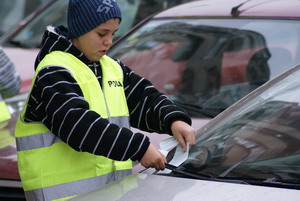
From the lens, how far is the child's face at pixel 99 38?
3117 millimetres

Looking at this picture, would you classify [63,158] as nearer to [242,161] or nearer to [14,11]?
[242,161]

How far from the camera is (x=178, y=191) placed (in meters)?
2.67

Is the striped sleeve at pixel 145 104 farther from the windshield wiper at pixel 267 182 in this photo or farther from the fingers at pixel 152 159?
the windshield wiper at pixel 267 182

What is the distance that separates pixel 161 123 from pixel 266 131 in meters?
0.47

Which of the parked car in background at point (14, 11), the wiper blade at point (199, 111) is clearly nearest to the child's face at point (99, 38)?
the wiper blade at point (199, 111)

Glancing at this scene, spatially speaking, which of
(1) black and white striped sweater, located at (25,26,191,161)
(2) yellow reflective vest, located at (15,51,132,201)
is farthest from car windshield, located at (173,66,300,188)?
(2) yellow reflective vest, located at (15,51,132,201)

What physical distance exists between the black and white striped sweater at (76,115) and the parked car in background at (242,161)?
0.13 meters

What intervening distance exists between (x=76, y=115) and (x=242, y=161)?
0.63 metres

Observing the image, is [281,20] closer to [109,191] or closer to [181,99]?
[181,99]

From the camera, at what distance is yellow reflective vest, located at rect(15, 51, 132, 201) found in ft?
10.1

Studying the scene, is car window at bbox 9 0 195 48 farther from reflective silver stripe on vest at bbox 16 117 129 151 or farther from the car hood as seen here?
the car hood

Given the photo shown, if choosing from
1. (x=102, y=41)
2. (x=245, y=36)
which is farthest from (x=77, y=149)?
(x=245, y=36)

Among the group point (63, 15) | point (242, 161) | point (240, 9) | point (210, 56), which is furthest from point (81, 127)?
point (63, 15)

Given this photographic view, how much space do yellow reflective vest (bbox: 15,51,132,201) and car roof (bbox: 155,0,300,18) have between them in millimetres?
1663
